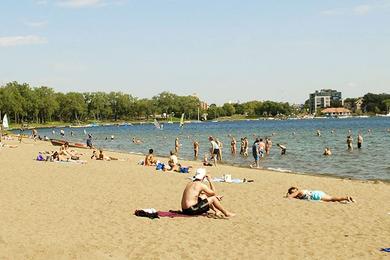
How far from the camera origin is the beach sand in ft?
29.6

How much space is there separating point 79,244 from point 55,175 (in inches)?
500

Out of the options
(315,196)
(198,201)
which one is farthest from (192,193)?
(315,196)

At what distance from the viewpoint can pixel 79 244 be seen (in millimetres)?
9414

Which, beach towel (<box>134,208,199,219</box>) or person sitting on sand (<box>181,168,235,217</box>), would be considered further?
person sitting on sand (<box>181,168,235,217</box>)

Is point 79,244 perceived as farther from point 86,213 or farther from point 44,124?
point 44,124

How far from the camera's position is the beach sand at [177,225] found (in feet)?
29.6

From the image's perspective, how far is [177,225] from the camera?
37.0 ft

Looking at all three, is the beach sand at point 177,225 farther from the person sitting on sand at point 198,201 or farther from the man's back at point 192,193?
the man's back at point 192,193

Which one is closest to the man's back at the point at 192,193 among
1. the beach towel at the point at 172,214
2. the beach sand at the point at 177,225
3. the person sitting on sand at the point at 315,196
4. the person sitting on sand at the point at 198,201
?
the person sitting on sand at the point at 198,201

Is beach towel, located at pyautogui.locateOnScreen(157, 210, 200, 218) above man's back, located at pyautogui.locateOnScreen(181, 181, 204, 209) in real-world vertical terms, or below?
below

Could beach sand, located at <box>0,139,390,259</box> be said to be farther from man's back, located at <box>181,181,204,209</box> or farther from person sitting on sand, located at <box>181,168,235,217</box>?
man's back, located at <box>181,181,204,209</box>

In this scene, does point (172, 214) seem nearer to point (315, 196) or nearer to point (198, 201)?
point (198, 201)

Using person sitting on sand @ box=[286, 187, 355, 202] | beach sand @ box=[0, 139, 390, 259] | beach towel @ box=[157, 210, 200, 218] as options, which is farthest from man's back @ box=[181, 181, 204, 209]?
person sitting on sand @ box=[286, 187, 355, 202]

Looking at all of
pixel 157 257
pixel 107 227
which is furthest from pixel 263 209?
pixel 157 257
